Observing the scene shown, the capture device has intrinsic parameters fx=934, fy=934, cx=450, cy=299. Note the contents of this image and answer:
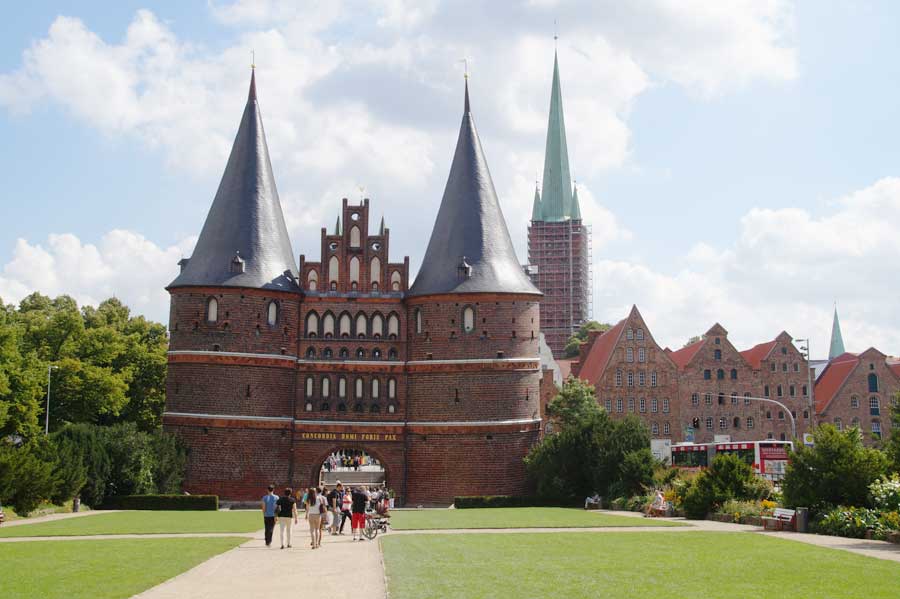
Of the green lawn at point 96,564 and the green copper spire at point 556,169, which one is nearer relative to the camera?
the green lawn at point 96,564

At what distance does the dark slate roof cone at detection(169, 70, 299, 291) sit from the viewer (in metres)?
46.2

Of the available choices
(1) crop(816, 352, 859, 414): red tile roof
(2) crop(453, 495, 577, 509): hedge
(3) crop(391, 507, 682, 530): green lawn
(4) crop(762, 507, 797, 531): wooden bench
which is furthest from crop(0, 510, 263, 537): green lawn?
(1) crop(816, 352, 859, 414): red tile roof

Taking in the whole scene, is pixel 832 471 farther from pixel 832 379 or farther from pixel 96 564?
pixel 832 379

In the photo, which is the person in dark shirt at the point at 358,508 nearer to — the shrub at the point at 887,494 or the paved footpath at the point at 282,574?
the paved footpath at the point at 282,574

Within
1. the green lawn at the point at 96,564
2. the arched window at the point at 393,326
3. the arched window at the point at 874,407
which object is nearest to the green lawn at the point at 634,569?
the green lawn at the point at 96,564

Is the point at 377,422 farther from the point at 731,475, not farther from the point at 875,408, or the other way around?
the point at 875,408

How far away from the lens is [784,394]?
2965 inches

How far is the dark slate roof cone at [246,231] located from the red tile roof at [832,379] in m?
50.4

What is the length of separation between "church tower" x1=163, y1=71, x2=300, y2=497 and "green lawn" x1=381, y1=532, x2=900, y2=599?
2339cm

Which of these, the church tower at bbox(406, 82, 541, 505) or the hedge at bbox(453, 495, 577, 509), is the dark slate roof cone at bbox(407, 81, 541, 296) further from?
the hedge at bbox(453, 495, 577, 509)

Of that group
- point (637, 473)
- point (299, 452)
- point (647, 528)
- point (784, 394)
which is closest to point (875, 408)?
point (784, 394)

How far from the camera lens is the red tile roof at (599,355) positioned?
239 ft

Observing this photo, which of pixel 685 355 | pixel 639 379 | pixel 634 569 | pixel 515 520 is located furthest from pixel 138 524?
pixel 685 355

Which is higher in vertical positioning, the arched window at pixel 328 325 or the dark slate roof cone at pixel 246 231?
the dark slate roof cone at pixel 246 231
